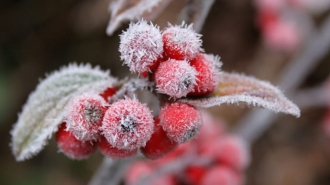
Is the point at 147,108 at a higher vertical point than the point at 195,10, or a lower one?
lower

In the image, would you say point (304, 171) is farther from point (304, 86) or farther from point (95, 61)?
point (95, 61)

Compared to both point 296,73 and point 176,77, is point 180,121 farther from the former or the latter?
point 296,73

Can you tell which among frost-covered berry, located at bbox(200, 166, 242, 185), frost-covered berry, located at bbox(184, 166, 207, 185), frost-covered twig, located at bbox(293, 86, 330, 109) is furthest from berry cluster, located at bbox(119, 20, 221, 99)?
frost-covered twig, located at bbox(293, 86, 330, 109)

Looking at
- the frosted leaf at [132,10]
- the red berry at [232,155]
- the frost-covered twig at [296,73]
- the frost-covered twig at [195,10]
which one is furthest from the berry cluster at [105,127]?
the frost-covered twig at [296,73]

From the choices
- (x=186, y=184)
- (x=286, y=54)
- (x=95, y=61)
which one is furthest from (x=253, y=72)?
(x=186, y=184)

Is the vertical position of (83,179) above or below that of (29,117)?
above

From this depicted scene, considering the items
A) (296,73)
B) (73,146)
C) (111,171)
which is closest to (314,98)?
(296,73)
